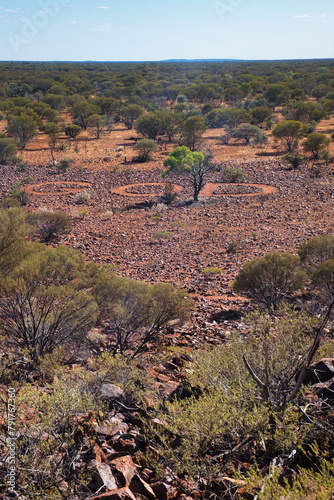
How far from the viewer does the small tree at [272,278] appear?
36.3 ft

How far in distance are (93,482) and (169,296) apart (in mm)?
5178

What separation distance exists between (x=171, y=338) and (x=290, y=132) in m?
32.8

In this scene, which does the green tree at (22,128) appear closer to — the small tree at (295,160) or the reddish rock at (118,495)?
the small tree at (295,160)

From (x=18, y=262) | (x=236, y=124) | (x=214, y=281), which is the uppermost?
(x=236, y=124)

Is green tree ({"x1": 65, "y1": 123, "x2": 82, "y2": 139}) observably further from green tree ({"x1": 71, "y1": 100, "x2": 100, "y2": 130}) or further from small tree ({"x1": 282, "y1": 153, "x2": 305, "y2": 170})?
small tree ({"x1": 282, "y1": 153, "x2": 305, "y2": 170})

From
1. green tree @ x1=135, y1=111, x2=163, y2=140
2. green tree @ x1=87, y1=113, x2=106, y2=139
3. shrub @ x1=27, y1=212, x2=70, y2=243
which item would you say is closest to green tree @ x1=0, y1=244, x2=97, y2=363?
shrub @ x1=27, y1=212, x2=70, y2=243

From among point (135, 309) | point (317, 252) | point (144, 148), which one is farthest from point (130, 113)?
point (135, 309)

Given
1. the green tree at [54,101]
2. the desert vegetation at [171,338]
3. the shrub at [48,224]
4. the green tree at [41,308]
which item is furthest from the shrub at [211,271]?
the green tree at [54,101]

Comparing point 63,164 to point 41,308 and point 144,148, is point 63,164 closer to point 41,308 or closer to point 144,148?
point 144,148

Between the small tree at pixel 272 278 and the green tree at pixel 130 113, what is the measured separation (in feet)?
150

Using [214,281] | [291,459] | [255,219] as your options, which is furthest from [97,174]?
[291,459]

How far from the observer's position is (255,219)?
69.2 ft

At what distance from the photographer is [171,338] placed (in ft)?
31.2

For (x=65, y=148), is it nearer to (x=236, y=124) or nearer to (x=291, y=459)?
(x=236, y=124)
